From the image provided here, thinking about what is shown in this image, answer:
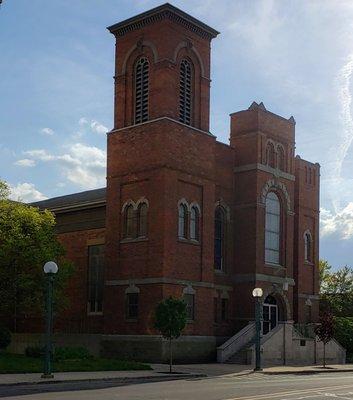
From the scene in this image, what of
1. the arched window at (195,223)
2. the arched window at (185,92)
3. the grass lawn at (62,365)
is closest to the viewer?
the grass lawn at (62,365)

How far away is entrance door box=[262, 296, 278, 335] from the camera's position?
4628 centimetres

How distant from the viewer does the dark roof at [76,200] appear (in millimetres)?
46675

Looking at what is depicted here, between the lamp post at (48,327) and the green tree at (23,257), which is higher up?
the green tree at (23,257)

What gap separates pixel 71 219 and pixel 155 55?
1217 centimetres

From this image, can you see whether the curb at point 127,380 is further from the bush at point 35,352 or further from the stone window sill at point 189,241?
the stone window sill at point 189,241

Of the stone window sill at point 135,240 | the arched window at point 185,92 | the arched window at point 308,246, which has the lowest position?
the stone window sill at point 135,240

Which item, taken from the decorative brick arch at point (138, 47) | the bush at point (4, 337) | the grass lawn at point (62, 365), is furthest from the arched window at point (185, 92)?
the grass lawn at point (62, 365)

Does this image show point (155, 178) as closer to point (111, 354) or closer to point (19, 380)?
point (111, 354)

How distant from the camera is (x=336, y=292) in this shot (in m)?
63.2

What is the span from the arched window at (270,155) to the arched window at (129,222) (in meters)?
10.1

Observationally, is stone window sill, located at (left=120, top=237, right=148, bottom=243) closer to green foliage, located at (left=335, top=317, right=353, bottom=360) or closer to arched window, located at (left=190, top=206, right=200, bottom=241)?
arched window, located at (left=190, top=206, right=200, bottom=241)

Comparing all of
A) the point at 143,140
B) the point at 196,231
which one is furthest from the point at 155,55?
the point at 196,231

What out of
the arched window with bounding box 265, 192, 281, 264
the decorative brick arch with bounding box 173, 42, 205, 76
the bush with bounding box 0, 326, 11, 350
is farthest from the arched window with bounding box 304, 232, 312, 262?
the bush with bounding box 0, 326, 11, 350

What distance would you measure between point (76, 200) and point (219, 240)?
37.9 ft
